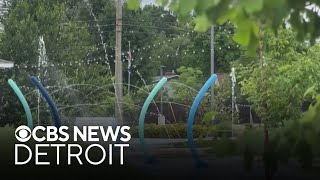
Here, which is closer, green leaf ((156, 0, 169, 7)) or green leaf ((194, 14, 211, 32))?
green leaf ((194, 14, 211, 32))

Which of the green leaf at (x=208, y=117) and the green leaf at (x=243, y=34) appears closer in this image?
the green leaf at (x=243, y=34)

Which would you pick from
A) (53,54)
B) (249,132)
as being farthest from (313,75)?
(53,54)

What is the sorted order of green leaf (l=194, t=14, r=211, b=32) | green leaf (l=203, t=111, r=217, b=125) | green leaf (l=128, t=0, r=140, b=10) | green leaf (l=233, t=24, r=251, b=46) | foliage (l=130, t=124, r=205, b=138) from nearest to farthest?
1. green leaf (l=194, t=14, r=211, b=32)
2. green leaf (l=233, t=24, r=251, b=46)
3. green leaf (l=128, t=0, r=140, b=10)
4. green leaf (l=203, t=111, r=217, b=125)
5. foliage (l=130, t=124, r=205, b=138)

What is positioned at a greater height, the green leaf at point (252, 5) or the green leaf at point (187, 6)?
the green leaf at point (187, 6)

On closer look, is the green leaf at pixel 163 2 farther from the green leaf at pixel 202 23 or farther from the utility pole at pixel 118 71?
the utility pole at pixel 118 71

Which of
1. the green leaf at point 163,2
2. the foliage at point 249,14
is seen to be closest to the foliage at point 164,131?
the foliage at point 249,14

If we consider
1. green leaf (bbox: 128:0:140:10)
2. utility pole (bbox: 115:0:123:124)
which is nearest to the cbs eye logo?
utility pole (bbox: 115:0:123:124)

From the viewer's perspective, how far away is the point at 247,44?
1787mm

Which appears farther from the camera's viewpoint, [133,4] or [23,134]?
[23,134]

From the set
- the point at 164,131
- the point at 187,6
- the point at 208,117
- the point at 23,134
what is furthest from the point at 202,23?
the point at 164,131

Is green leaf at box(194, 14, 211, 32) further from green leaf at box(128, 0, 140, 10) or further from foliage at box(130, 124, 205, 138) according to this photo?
foliage at box(130, 124, 205, 138)

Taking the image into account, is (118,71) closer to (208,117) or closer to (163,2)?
(208,117)

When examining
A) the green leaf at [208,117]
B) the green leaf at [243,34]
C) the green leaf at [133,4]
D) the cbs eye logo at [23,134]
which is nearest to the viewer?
the green leaf at [243,34]

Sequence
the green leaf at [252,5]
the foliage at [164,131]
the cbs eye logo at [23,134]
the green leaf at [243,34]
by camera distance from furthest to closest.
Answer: the foliage at [164,131]
the cbs eye logo at [23,134]
the green leaf at [243,34]
the green leaf at [252,5]
